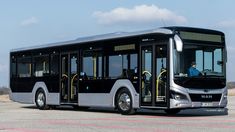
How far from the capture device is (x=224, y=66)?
19.0 m

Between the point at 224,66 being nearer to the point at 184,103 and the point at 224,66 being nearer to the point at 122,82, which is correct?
the point at 184,103

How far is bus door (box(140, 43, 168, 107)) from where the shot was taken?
1817 centimetres

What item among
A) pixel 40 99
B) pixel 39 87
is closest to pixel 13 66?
pixel 39 87

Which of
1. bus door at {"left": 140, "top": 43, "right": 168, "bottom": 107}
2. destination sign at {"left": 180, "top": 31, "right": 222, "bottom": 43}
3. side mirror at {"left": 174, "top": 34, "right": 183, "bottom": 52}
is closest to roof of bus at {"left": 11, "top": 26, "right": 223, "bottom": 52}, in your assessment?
destination sign at {"left": 180, "top": 31, "right": 222, "bottom": 43}

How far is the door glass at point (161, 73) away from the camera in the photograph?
1816cm

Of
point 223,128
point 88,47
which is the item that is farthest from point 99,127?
point 88,47

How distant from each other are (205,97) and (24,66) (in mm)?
10655

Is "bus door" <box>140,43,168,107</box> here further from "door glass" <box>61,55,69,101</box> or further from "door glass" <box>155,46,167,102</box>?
"door glass" <box>61,55,69,101</box>

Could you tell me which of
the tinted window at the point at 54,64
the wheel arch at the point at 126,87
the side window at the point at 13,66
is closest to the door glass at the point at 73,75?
the tinted window at the point at 54,64

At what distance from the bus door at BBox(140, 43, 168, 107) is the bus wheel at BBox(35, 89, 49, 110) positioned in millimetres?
7340

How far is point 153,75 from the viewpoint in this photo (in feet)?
60.5

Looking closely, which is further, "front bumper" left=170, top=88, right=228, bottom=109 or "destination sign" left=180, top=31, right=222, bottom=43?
"destination sign" left=180, top=31, right=222, bottom=43

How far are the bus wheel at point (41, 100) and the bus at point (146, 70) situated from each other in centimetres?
160

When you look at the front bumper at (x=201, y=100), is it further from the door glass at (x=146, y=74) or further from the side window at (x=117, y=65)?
the side window at (x=117, y=65)
